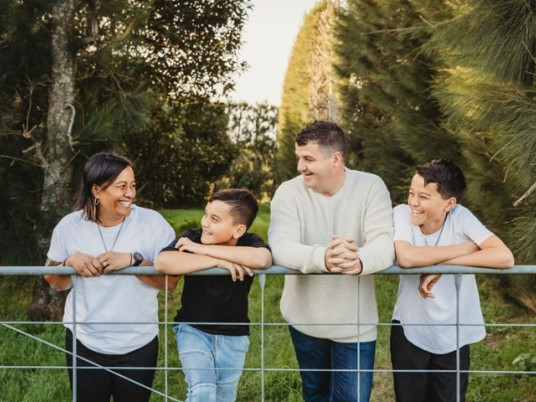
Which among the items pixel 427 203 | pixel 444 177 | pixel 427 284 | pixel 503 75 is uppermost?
pixel 503 75

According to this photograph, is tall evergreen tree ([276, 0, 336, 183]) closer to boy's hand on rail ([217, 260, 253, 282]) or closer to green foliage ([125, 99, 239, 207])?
green foliage ([125, 99, 239, 207])

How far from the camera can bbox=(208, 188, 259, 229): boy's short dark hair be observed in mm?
2922

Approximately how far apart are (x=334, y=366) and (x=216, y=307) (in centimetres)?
60

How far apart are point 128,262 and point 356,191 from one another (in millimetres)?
983

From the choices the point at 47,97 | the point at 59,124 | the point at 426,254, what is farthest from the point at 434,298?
the point at 47,97

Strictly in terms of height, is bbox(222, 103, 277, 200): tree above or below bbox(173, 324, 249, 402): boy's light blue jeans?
above

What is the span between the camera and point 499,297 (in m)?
7.30

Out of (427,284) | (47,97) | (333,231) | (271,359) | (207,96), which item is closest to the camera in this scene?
(427,284)

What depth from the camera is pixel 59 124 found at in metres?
6.81

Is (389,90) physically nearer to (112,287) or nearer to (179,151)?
(179,151)

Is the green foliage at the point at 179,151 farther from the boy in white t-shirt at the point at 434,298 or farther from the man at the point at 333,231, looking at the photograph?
the boy in white t-shirt at the point at 434,298

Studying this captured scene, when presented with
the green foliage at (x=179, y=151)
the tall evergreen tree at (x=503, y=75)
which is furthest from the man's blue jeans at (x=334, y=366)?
the green foliage at (x=179, y=151)

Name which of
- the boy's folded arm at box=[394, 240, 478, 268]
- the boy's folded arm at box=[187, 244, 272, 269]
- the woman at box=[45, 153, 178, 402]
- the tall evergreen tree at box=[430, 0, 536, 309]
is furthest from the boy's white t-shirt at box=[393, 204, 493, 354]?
the woman at box=[45, 153, 178, 402]

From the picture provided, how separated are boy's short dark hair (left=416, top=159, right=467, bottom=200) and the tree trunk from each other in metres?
4.50
